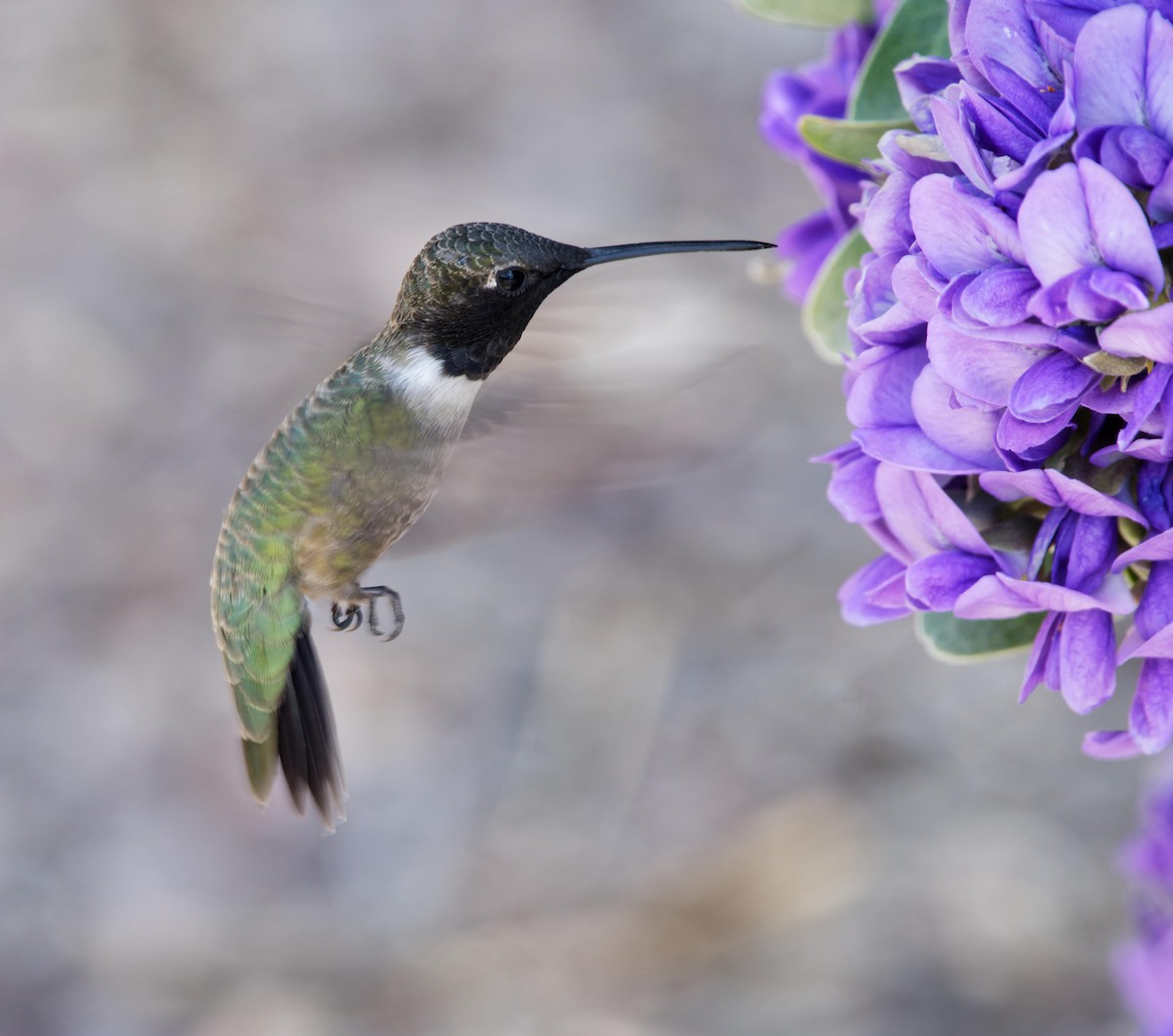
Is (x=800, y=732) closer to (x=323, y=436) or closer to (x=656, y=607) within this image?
(x=656, y=607)

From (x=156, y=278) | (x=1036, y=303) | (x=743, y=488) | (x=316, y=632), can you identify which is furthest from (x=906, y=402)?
(x=156, y=278)

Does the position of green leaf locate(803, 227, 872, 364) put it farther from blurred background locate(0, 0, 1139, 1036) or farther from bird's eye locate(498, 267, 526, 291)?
blurred background locate(0, 0, 1139, 1036)

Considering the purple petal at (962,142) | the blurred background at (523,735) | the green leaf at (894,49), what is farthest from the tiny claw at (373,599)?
the blurred background at (523,735)

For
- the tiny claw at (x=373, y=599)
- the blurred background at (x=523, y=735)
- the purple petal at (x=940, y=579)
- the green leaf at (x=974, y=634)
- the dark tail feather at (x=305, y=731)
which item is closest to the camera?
the purple petal at (x=940, y=579)

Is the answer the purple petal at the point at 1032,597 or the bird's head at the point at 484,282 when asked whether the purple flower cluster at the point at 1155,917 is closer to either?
the purple petal at the point at 1032,597

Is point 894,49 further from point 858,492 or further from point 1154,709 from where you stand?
point 1154,709

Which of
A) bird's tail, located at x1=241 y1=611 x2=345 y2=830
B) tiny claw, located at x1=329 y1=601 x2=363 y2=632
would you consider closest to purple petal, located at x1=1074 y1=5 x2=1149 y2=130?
tiny claw, located at x1=329 y1=601 x2=363 y2=632
